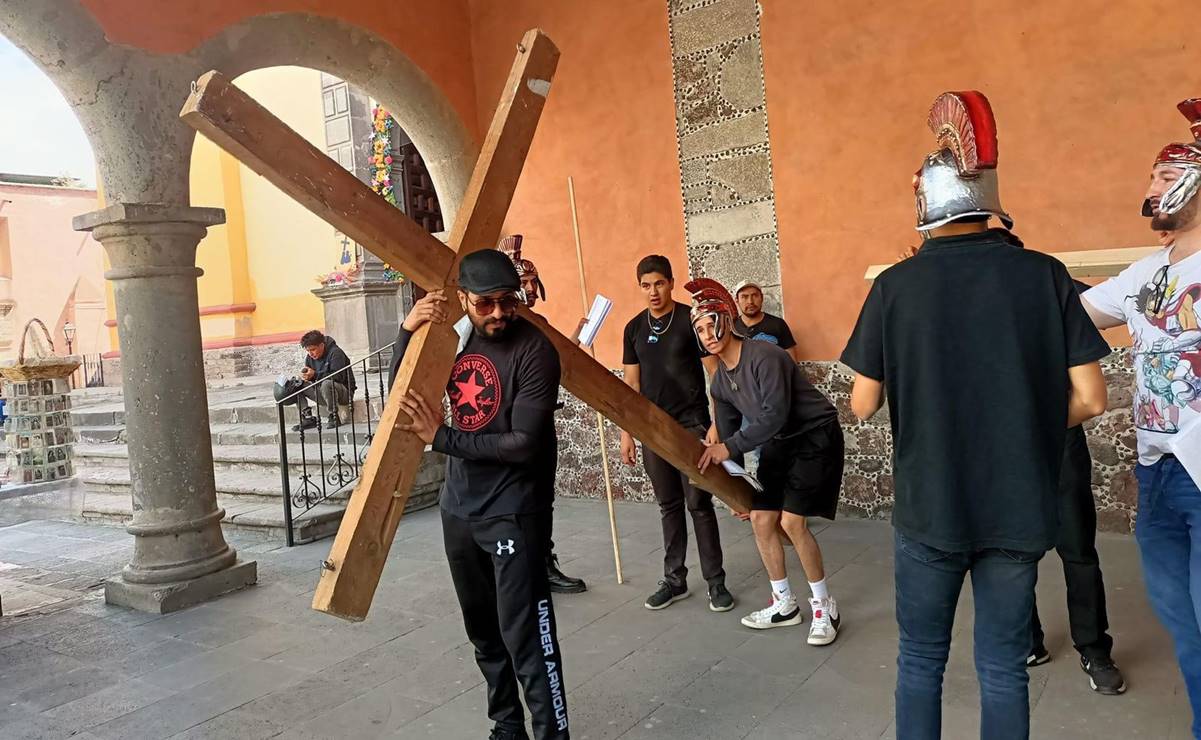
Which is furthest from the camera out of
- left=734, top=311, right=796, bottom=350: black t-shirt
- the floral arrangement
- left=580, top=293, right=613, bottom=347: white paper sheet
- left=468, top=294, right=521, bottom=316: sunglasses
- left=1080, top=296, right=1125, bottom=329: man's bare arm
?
the floral arrangement

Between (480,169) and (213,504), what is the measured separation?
346 cm

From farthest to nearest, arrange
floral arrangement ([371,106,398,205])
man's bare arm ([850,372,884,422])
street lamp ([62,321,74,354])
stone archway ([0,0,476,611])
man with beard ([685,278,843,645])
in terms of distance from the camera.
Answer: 1. street lamp ([62,321,74,354])
2. floral arrangement ([371,106,398,205])
3. stone archway ([0,0,476,611])
4. man with beard ([685,278,843,645])
5. man's bare arm ([850,372,884,422])

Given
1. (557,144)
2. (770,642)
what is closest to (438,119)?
(557,144)

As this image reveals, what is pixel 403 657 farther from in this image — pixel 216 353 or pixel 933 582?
pixel 216 353

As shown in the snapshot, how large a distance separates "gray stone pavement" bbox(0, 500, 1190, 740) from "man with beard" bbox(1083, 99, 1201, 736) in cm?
55

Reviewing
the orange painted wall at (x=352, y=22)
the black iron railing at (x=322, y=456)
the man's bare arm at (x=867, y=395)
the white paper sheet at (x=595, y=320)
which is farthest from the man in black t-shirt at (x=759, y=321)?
the man's bare arm at (x=867, y=395)

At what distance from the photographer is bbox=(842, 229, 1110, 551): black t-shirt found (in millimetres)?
1888

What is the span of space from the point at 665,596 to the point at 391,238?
2.48m

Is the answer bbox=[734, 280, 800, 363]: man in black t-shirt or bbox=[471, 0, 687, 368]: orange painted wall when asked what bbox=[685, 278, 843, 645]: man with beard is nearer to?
bbox=[734, 280, 800, 363]: man in black t-shirt

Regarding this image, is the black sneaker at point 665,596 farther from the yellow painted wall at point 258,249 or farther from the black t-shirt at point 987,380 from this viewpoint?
the yellow painted wall at point 258,249

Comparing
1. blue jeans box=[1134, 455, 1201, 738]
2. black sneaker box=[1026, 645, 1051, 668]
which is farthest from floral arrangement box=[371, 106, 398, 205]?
blue jeans box=[1134, 455, 1201, 738]

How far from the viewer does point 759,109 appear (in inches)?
231

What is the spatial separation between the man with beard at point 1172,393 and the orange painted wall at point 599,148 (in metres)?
4.17

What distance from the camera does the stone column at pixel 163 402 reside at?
4676 millimetres
